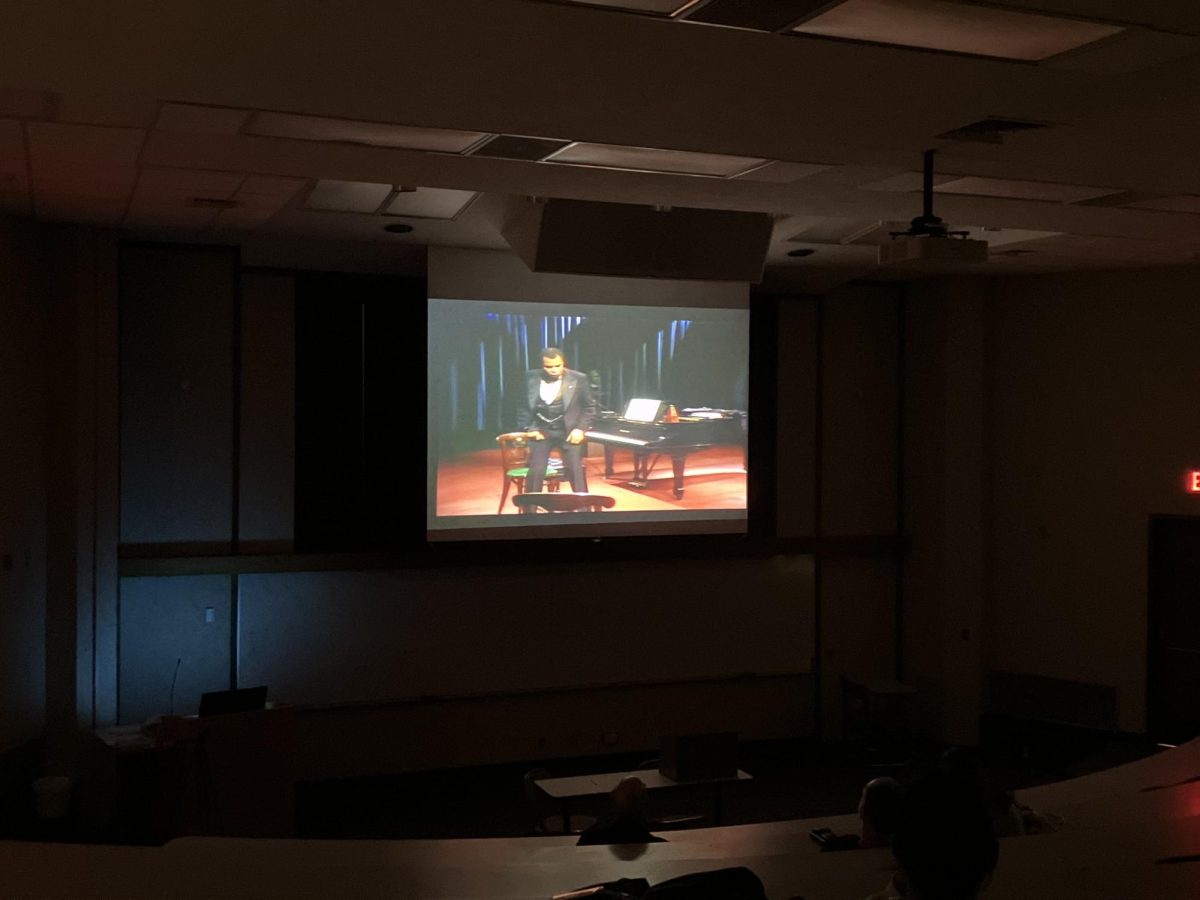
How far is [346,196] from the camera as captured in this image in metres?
6.23

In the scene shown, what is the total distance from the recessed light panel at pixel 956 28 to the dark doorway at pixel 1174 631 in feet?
21.8

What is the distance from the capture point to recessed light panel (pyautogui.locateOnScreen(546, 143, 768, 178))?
4.74m

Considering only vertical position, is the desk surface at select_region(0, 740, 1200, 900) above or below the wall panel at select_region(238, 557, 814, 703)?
above

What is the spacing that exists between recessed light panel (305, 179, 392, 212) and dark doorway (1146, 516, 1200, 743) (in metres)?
6.44

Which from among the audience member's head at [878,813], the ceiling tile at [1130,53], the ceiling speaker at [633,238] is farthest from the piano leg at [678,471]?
the ceiling tile at [1130,53]

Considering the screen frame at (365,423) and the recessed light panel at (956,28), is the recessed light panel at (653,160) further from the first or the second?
the screen frame at (365,423)

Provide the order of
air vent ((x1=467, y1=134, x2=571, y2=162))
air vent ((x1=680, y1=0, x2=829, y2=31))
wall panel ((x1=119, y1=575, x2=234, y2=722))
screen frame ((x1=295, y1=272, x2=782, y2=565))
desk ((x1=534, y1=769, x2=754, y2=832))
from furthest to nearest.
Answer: screen frame ((x1=295, y1=272, x2=782, y2=565)) → wall panel ((x1=119, y1=575, x2=234, y2=722)) → desk ((x1=534, y1=769, x2=754, y2=832)) → air vent ((x1=467, y1=134, x2=571, y2=162)) → air vent ((x1=680, y1=0, x2=829, y2=31))

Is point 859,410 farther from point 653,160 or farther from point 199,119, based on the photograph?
point 199,119

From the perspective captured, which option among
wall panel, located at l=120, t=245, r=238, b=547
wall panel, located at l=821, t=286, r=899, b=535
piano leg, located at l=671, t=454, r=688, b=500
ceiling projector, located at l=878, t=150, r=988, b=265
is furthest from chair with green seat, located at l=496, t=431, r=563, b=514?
ceiling projector, located at l=878, t=150, r=988, b=265

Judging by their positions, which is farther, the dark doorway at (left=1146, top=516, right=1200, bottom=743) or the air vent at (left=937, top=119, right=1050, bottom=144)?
the dark doorway at (left=1146, top=516, right=1200, bottom=743)

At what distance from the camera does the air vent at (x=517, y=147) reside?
455 centimetres

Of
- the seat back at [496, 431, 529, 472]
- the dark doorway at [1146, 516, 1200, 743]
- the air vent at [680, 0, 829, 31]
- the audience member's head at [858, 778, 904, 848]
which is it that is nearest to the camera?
the air vent at [680, 0, 829, 31]

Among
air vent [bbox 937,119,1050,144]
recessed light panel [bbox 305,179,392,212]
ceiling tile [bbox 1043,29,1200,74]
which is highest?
recessed light panel [bbox 305,179,392,212]

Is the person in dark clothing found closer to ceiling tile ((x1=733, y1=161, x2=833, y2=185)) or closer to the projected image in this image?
ceiling tile ((x1=733, y1=161, x2=833, y2=185))
